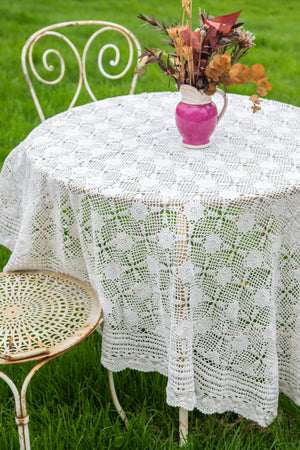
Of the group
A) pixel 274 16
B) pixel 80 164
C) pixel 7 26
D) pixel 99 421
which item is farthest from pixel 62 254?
pixel 274 16

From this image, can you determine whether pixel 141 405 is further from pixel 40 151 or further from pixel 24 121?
pixel 24 121

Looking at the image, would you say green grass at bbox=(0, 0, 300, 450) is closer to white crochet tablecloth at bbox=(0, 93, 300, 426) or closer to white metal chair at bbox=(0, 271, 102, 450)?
white crochet tablecloth at bbox=(0, 93, 300, 426)

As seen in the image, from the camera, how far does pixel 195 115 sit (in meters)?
1.85

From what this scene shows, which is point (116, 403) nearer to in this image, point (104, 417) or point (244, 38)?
point (104, 417)

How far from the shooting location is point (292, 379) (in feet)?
6.21

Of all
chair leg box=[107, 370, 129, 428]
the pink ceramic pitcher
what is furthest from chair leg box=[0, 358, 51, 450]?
the pink ceramic pitcher

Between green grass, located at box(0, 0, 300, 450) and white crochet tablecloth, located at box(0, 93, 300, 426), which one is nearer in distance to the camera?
white crochet tablecloth, located at box(0, 93, 300, 426)

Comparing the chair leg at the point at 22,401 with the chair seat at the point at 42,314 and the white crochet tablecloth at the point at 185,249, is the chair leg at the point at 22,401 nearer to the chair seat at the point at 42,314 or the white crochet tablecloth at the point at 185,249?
the chair seat at the point at 42,314

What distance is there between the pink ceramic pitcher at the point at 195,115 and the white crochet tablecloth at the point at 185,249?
0.07 meters

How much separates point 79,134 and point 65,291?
0.59 metres

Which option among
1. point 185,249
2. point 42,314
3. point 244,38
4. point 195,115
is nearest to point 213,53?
point 244,38

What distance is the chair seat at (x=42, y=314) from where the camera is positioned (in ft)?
5.43

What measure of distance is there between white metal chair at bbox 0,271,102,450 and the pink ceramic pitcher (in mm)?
639

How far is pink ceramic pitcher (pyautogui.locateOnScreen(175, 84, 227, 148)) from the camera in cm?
184
